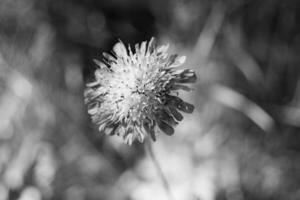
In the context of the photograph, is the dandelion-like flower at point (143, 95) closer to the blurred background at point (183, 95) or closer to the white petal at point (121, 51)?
the white petal at point (121, 51)

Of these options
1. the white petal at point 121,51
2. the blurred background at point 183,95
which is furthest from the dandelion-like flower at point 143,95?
the blurred background at point 183,95

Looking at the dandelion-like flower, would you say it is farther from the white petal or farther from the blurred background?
the blurred background

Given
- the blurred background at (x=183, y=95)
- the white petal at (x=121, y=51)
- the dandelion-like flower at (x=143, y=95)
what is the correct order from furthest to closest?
the blurred background at (x=183, y=95) < the white petal at (x=121, y=51) < the dandelion-like flower at (x=143, y=95)

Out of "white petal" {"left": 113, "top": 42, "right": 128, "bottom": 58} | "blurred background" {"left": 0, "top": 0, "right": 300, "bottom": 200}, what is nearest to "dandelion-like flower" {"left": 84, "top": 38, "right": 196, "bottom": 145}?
"white petal" {"left": 113, "top": 42, "right": 128, "bottom": 58}

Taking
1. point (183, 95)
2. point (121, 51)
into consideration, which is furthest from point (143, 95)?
point (183, 95)

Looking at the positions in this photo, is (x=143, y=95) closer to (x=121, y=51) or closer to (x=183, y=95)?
(x=121, y=51)

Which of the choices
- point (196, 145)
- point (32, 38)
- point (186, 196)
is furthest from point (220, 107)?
point (32, 38)
